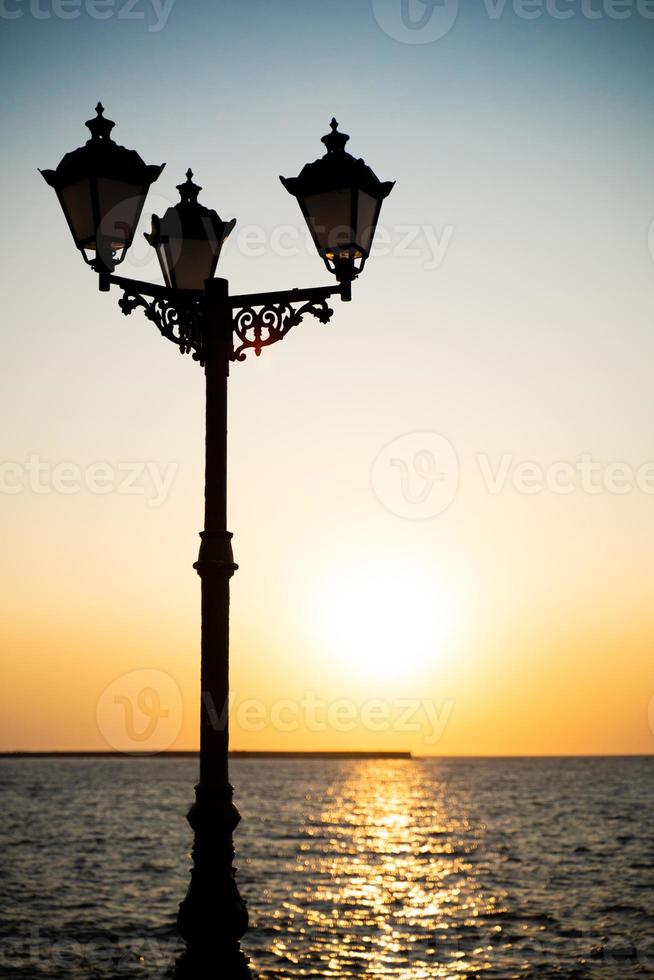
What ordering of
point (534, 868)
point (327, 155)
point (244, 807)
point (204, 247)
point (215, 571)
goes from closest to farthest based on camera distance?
point (215, 571)
point (327, 155)
point (204, 247)
point (534, 868)
point (244, 807)

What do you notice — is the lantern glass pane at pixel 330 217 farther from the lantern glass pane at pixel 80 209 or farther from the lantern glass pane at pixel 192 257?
the lantern glass pane at pixel 80 209

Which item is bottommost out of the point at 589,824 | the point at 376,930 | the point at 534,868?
the point at 376,930

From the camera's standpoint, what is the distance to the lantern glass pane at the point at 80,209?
23.5 ft

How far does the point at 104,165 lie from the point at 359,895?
1454 inches

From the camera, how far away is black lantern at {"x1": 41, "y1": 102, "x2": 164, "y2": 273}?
23.2 feet

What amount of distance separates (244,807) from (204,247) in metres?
99.8

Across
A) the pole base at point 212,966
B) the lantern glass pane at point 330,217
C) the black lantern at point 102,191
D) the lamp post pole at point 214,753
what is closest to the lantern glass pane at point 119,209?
the black lantern at point 102,191

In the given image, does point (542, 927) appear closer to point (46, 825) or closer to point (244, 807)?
point (46, 825)

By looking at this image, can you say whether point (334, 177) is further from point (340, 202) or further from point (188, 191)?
point (188, 191)

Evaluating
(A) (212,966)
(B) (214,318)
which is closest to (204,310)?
(B) (214,318)

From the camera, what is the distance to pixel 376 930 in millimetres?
32000

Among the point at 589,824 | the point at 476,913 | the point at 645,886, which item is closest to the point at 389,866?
the point at 645,886

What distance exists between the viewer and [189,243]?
811 cm

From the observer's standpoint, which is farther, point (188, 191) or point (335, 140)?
point (188, 191)
